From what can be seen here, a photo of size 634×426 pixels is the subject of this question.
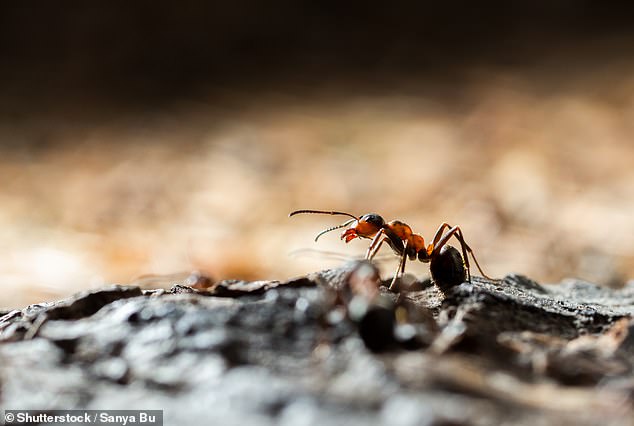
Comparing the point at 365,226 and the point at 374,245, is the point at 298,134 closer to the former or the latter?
the point at 365,226

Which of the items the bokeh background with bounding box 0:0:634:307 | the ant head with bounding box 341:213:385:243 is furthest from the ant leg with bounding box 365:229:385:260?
the bokeh background with bounding box 0:0:634:307

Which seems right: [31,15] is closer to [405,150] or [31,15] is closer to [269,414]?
[405,150]

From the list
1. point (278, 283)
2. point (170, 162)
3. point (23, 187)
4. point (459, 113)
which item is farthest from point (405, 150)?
point (278, 283)

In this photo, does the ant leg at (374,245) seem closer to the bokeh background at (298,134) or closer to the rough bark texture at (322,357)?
the rough bark texture at (322,357)

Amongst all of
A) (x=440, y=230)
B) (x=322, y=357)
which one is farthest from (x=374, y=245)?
(x=322, y=357)

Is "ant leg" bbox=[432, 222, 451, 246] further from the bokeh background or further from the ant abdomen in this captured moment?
the bokeh background
